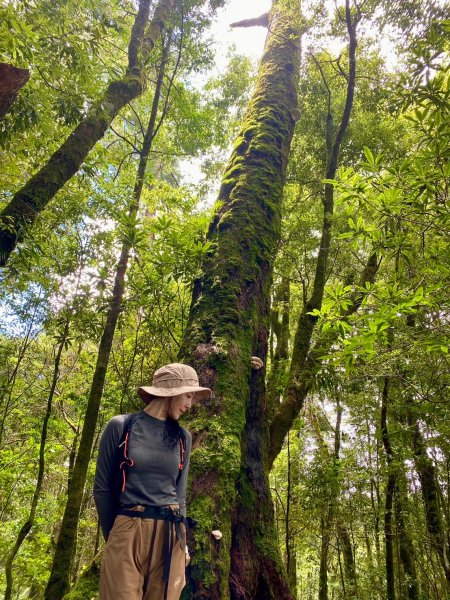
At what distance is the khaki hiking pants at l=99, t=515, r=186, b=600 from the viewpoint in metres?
2.01

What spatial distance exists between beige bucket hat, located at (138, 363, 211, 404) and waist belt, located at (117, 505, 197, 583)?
0.61 metres

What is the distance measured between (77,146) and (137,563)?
4124 millimetres

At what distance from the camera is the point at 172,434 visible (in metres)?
2.39

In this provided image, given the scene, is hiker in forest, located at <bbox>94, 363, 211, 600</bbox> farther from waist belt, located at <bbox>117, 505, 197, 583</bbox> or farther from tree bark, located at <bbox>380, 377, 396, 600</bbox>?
tree bark, located at <bbox>380, 377, 396, 600</bbox>

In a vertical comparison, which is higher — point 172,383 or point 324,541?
point 172,383

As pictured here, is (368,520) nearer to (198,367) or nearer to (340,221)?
(340,221)

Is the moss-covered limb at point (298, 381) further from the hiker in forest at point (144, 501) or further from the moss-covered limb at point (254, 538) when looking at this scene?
the hiker in forest at point (144, 501)

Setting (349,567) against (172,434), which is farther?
(349,567)

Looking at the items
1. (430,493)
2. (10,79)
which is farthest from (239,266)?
(430,493)

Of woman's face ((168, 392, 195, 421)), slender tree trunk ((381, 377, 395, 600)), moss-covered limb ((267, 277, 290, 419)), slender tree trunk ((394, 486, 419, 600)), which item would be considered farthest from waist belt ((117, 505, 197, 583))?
slender tree trunk ((394, 486, 419, 600))

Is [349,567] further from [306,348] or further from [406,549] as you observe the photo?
[306,348]

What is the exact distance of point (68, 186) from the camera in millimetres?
6613

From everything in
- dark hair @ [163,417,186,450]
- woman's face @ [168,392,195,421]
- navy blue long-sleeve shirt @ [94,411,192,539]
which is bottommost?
navy blue long-sleeve shirt @ [94,411,192,539]

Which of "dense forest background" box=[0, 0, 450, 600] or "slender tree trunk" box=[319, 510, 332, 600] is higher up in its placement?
"dense forest background" box=[0, 0, 450, 600]
